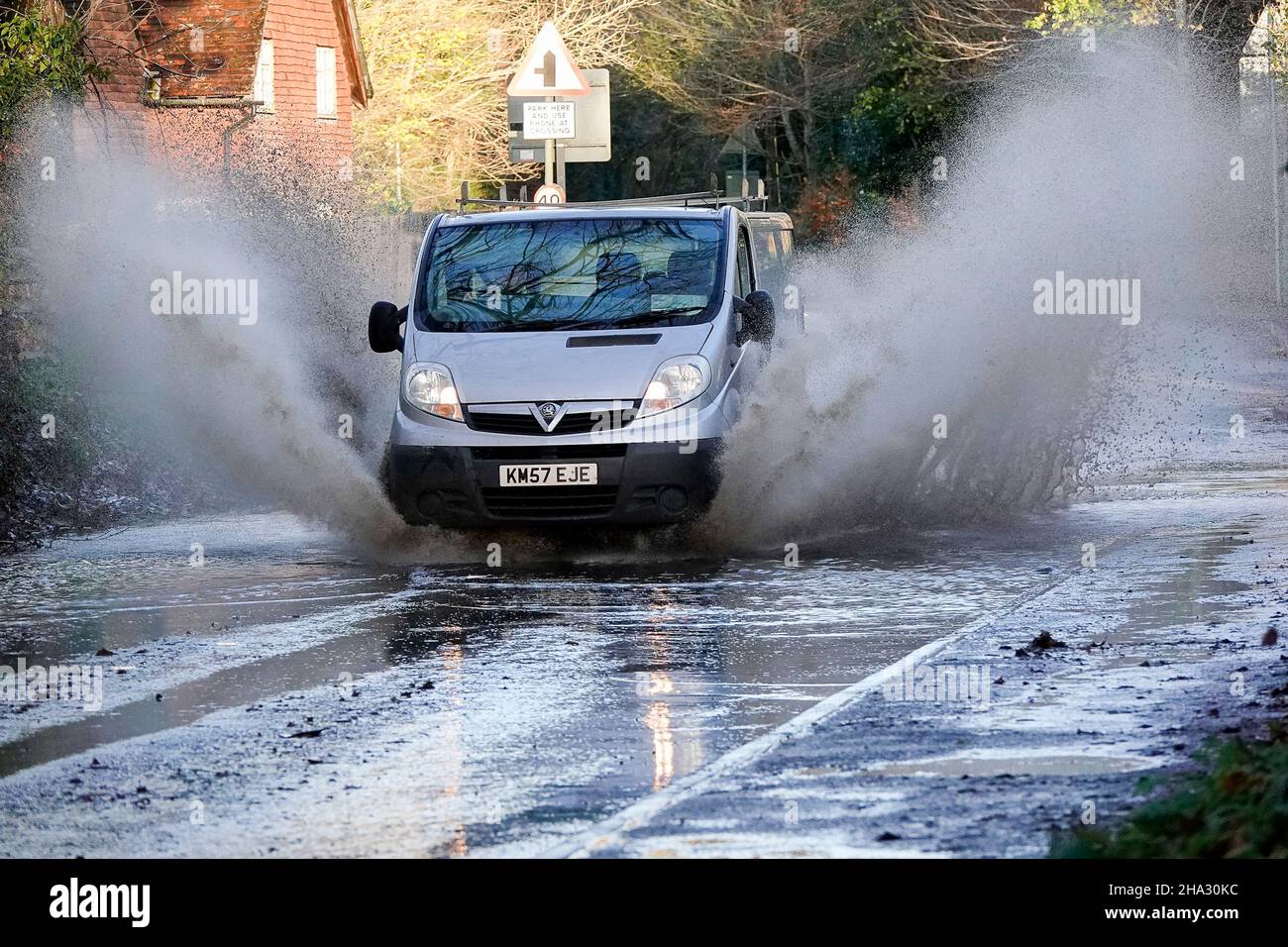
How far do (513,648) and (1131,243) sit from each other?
840 centimetres

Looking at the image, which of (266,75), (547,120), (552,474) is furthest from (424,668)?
(266,75)

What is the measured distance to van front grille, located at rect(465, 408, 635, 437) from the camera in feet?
41.6

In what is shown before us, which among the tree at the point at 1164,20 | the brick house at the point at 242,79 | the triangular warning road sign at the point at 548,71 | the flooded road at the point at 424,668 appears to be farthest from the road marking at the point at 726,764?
the tree at the point at 1164,20

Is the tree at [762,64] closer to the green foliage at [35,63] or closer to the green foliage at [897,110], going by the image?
the green foliage at [897,110]

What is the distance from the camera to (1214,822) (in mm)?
5945

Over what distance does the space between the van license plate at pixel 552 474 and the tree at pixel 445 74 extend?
3377 cm

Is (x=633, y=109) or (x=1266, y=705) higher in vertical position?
(x=633, y=109)

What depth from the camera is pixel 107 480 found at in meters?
16.9

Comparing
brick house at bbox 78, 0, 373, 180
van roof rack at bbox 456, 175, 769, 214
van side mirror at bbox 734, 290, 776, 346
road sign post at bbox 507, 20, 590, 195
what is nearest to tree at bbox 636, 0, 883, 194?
brick house at bbox 78, 0, 373, 180

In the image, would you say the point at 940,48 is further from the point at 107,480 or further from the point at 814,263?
the point at 107,480

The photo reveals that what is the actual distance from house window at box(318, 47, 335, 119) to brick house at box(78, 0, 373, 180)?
21mm

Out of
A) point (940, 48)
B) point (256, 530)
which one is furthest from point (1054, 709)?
point (940, 48)

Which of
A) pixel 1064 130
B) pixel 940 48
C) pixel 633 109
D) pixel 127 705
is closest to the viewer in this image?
pixel 127 705

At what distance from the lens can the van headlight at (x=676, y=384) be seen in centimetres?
1277
